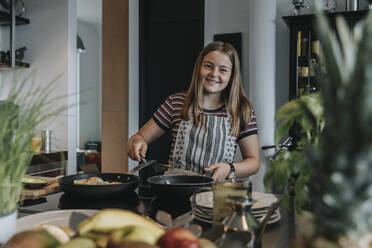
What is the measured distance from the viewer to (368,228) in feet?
1.22

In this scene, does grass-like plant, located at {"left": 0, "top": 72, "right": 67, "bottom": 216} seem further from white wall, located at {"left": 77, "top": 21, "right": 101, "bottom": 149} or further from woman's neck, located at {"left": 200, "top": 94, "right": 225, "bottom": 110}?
white wall, located at {"left": 77, "top": 21, "right": 101, "bottom": 149}

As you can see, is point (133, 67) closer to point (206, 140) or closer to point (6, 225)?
point (206, 140)

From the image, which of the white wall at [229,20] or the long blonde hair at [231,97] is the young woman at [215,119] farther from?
the white wall at [229,20]

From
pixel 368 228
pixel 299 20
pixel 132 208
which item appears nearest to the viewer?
pixel 368 228

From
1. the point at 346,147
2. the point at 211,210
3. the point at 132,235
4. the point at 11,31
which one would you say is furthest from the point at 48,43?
the point at 346,147

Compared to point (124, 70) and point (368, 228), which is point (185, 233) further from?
point (124, 70)

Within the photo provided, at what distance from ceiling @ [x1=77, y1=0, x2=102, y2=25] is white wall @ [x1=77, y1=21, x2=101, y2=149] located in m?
0.29

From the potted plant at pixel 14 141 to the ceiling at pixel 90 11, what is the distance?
5.34m

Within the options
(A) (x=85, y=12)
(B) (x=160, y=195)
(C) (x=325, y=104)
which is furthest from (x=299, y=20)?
(A) (x=85, y=12)

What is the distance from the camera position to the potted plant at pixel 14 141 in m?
0.56

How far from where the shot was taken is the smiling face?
1.74m

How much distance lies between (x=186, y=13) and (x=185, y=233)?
3.68 metres

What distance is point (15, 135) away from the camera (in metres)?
0.58

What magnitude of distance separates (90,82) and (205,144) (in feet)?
20.3
